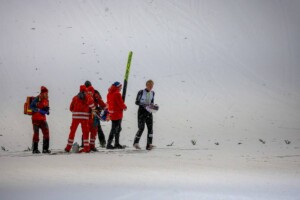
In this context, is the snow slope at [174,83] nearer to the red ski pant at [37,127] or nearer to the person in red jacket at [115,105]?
the red ski pant at [37,127]

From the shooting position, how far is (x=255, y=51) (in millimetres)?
31000

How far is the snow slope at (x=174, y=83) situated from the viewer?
26.8ft

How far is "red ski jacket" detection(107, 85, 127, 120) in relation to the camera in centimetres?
1238

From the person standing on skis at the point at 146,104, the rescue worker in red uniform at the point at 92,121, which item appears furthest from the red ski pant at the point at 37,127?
the person standing on skis at the point at 146,104

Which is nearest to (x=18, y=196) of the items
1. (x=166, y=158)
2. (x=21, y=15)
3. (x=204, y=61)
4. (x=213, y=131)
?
(x=166, y=158)

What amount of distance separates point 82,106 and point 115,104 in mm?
1110

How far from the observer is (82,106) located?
11.5 m

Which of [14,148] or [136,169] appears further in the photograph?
[14,148]

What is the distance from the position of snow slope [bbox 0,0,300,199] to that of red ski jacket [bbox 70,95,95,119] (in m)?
1.12

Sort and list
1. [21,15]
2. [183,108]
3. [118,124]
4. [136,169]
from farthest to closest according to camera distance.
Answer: [21,15] → [183,108] → [118,124] → [136,169]

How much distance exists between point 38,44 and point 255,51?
36.5 feet

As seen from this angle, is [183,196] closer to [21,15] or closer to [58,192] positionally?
[58,192]

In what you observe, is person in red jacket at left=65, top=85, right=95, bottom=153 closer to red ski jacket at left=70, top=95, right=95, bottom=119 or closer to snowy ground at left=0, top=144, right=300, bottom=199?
red ski jacket at left=70, top=95, right=95, bottom=119

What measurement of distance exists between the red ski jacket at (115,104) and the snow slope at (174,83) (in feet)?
4.35
